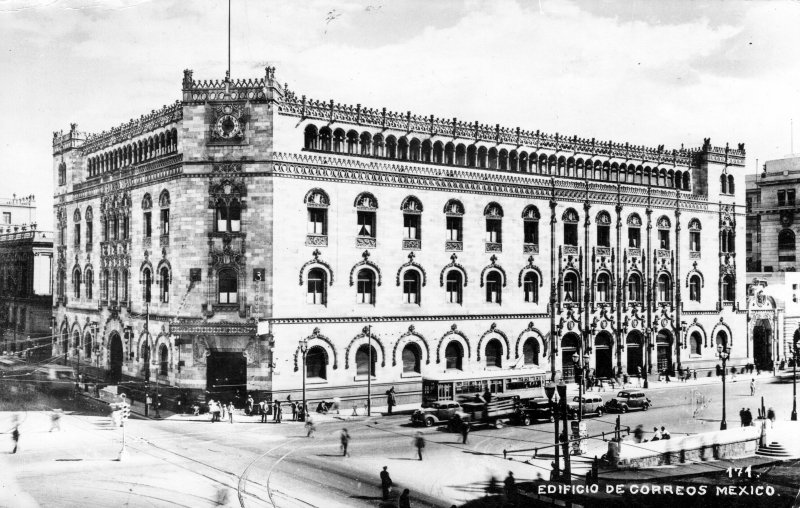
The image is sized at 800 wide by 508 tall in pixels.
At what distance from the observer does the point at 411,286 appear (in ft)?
145

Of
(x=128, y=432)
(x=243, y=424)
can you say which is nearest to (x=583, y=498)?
(x=243, y=424)

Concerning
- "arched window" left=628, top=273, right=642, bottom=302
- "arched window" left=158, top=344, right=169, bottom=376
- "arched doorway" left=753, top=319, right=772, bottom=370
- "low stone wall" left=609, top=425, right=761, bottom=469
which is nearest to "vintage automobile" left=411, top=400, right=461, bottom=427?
"low stone wall" left=609, top=425, right=761, bottom=469

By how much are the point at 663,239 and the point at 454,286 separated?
19.4m

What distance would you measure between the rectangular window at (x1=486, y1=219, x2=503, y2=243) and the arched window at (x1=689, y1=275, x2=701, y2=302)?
60.9ft

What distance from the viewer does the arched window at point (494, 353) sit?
47250 mm

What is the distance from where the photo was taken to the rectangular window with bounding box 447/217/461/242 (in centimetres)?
4575

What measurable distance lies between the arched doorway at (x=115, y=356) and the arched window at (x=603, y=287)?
34.3m

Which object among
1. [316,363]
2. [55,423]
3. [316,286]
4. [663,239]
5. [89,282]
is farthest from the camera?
[663,239]

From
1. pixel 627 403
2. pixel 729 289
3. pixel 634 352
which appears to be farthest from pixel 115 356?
pixel 729 289

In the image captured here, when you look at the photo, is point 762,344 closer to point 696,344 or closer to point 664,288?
point 696,344

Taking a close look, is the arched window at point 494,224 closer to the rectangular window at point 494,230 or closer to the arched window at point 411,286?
the rectangular window at point 494,230

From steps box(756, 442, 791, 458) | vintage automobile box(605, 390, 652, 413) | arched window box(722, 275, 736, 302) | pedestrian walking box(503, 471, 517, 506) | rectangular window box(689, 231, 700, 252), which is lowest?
steps box(756, 442, 791, 458)

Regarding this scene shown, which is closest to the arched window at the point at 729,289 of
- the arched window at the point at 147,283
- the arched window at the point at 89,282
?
the arched window at the point at 147,283

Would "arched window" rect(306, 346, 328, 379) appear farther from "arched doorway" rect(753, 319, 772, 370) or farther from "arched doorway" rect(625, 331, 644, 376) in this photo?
"arched doorway" rect(753, 319, 772, 370)
